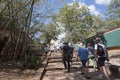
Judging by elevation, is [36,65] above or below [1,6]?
below

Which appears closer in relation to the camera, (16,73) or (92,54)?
(92,54)

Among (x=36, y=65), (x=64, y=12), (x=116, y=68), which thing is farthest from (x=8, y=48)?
(x=64, y=12)

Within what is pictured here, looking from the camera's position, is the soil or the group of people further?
the soil

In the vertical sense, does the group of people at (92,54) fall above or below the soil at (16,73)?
above

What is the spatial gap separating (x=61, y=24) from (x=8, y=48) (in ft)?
138

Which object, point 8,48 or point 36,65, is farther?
point 8,48

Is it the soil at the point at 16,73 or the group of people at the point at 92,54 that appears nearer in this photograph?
the group of people at the point at 92,54

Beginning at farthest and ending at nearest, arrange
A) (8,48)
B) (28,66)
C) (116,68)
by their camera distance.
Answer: (8,48), (28,66), (116,68)

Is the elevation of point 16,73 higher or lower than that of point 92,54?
lower

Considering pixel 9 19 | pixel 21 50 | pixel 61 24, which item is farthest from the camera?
pixel 61 24

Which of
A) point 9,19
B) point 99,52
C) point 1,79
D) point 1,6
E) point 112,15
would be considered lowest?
point 1,79

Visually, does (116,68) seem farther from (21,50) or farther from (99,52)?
(21,50)

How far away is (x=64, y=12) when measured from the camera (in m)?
57.3

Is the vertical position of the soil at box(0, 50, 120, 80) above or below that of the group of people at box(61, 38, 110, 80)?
below
